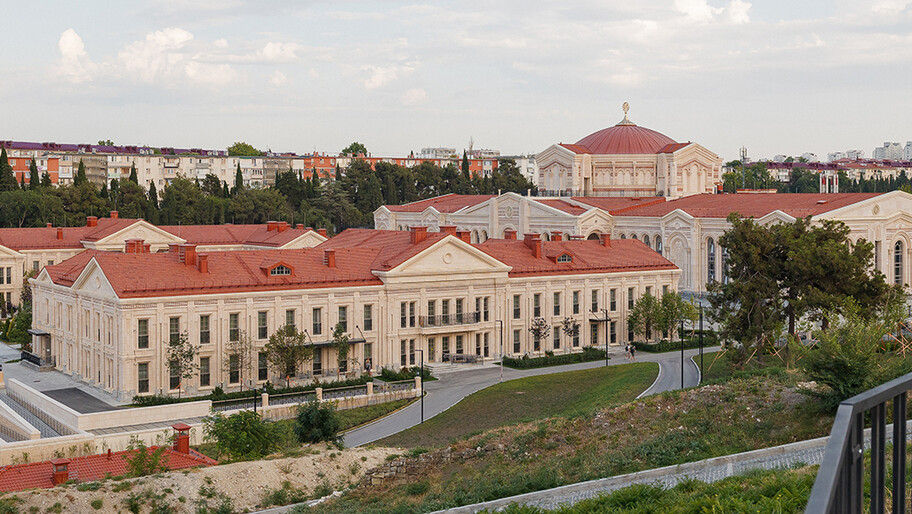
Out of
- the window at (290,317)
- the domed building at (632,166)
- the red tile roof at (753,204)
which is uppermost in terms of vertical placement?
the domed building at (632,166)

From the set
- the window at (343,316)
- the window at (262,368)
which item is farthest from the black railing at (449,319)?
the window at (262,368)

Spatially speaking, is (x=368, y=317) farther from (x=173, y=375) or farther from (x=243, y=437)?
(x=243, y=437)

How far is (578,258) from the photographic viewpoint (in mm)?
64500

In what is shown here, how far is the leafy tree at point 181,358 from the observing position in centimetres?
4931

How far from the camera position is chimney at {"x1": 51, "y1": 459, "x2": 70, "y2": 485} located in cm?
2967

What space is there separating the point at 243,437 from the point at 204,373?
17.6m

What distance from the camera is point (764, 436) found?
2697 cm

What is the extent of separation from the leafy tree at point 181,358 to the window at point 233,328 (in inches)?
101

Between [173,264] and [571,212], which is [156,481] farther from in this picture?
[571,212]

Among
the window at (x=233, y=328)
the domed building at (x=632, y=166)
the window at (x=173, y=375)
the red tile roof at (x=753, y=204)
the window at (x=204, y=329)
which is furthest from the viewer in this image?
the domed building at (x=632, y=166)

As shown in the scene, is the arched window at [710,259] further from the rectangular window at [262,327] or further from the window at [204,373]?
the window at [204,373]

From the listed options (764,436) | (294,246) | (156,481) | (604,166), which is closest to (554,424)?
(764,436)

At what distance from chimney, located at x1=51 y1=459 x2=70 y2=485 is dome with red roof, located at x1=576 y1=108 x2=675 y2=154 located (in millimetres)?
83979

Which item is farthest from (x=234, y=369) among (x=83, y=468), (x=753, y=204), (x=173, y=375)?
(x=753, y=204)
